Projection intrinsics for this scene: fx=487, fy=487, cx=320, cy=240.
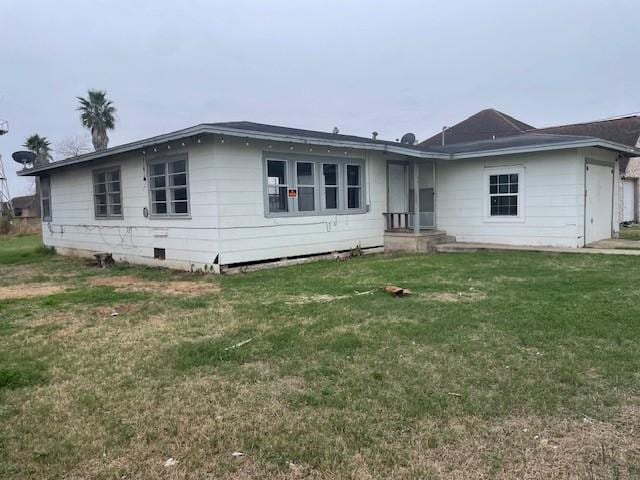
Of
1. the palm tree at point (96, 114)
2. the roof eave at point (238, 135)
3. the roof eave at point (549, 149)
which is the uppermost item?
the palm tree at point (96, 114)

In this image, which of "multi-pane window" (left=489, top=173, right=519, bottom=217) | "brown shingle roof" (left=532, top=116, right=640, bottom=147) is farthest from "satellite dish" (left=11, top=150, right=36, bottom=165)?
"brown shingle roof" (left=532, top=116, right=640, bottom=147)

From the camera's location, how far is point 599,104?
35.3 m

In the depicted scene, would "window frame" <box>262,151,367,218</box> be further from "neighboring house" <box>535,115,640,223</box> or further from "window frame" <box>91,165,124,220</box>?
"neighboring house" <box>535,115,640,223</box>

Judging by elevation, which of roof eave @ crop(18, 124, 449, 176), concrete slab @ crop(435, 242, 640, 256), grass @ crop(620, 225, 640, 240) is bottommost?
concrete slab @ crop(435, 242, 640, 256)

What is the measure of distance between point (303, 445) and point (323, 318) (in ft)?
9.06

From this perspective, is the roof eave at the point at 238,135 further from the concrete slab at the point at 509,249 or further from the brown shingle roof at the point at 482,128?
the brown shingle roof at the point at 482,128

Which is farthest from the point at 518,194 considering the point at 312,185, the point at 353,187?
the point at 312,185

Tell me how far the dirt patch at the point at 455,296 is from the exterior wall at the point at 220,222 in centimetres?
451

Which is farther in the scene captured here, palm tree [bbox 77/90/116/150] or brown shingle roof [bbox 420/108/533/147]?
palm tree [bbox 77/90/116/150]

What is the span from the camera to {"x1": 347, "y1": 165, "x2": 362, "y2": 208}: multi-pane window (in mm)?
12195

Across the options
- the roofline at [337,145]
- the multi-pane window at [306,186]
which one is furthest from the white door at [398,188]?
the multi-pane window at [306,186]

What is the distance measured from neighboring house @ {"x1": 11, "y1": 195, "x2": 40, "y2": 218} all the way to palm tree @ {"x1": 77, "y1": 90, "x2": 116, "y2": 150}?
559 inches

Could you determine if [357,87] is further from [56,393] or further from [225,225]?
[56,393]

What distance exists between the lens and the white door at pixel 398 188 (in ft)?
43.9
